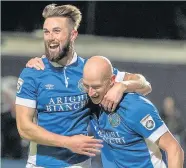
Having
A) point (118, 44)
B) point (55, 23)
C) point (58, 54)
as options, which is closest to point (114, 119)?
point (58, 54)

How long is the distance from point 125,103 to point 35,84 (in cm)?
60

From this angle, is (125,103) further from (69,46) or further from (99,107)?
(69,46)

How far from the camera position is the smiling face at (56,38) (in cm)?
378

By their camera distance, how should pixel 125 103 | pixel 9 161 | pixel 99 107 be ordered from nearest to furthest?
pixel 125 103, pixel 99 107, pixel 9 161

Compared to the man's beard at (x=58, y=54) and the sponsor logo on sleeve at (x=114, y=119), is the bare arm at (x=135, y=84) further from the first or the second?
the man's beard at (x=58, y=54)

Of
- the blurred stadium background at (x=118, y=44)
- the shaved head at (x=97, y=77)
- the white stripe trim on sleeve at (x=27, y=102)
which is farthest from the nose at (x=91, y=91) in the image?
the blurred stadium background at (x=118, y=44)

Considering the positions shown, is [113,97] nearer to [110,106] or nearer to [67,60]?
[110,106]

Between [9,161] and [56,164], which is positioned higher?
[56,164]

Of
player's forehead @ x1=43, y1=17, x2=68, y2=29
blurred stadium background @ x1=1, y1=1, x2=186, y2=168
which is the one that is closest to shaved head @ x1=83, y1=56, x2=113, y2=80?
player's forehead @ x1=43, y1=17, x2=68, y2=29

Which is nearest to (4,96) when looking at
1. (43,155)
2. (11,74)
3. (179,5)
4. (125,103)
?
(11,74)

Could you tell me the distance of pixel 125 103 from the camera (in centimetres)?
345

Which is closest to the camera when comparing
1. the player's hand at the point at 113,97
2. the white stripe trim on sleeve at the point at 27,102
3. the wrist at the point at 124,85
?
the player's hand at the point at 113,97

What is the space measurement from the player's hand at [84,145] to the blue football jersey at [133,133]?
0.29 ft

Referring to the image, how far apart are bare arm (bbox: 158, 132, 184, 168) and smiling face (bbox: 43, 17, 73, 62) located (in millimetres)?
808
